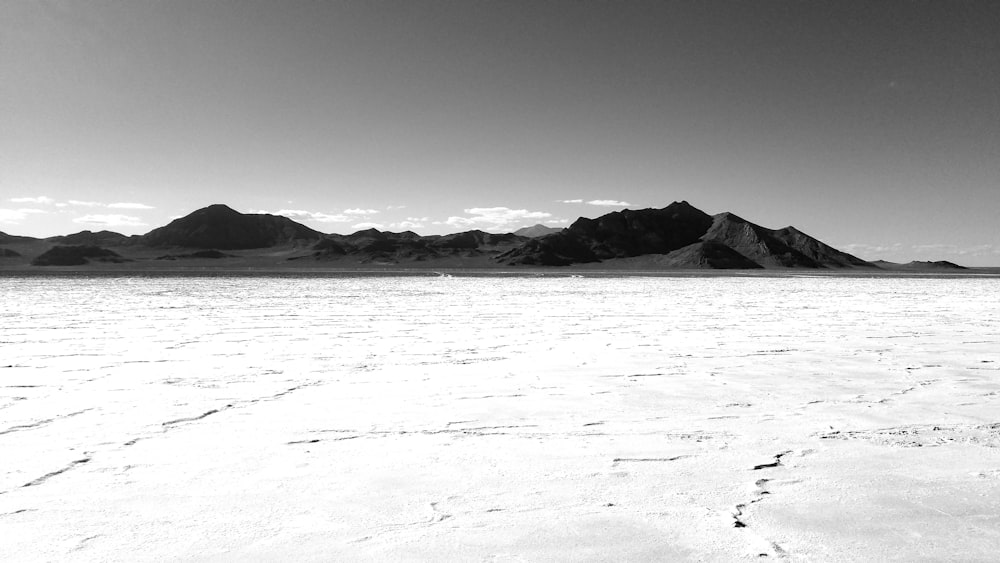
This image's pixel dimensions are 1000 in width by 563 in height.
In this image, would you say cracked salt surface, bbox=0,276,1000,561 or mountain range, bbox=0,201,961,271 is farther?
mountain range, bbox=0,201,961,271

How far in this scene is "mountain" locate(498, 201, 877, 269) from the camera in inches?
6147

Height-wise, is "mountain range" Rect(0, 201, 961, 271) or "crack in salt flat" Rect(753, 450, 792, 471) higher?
"mountain range" Rect(0, 201, 961, 271)

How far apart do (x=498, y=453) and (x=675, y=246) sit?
629 feet

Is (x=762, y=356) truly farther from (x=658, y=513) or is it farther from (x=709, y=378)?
(x=658, y=513)

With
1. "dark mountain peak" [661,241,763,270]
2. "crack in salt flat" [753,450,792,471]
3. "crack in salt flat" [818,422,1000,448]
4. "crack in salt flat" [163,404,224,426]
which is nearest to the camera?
"crack in salt flat" [753,450,792,471]

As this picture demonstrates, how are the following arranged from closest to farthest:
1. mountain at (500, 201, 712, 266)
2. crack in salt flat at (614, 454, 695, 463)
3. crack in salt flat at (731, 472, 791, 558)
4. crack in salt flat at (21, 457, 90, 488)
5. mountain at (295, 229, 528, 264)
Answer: crack in salt flat at (731, 472, 791, 558) < crack in salt flat at (21, 457, 90, 488) < crack in salt flat at (614, 454, 695, 463) < mountain at (500, 201, 712, 266) < mountain at (295, 229, 528, 264)

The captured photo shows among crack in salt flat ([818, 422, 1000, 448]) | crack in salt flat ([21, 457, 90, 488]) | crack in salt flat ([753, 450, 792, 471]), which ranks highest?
crack in salt flat ([818, 422, 1000, 448])

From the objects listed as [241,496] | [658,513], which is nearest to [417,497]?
[241,496]

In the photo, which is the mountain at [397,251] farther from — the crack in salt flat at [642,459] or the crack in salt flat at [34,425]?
the crack in salt flat at [642,459]

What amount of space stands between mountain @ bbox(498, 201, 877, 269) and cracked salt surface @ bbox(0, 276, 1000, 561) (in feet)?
466

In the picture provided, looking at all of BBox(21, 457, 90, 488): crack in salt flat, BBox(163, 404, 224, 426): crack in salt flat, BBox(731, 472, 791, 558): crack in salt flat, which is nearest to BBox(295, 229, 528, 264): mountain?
BBox(163, 404, 224, 426): crack in salt flat

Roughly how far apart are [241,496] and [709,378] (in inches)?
157

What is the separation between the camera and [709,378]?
5.65 meters

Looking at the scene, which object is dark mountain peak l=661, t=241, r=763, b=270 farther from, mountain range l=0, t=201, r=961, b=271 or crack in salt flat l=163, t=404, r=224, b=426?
crack in salt flat l=163, t=404, r=224, b=426
